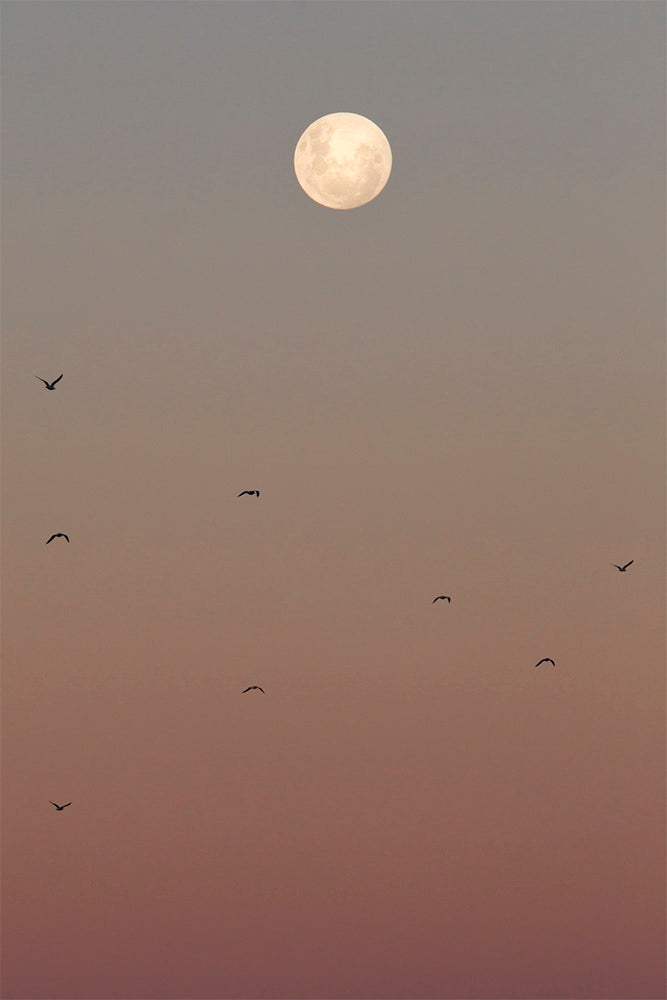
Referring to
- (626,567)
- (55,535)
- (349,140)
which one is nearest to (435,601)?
(626,567)

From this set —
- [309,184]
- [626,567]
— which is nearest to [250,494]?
[309,184]

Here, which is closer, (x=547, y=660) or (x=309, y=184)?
(x=309, y=184)

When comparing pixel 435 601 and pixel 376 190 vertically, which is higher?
pixel 376 190

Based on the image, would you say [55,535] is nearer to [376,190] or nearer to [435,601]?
[435,601]

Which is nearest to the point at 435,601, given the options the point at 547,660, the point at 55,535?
the point at 547,660

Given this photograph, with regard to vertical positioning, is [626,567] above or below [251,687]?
above

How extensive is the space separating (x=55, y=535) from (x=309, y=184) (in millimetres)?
12091

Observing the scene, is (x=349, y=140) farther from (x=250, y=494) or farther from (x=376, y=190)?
(x=250, y=494)

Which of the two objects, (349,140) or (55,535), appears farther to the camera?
(55,535)

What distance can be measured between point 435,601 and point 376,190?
1199 cm

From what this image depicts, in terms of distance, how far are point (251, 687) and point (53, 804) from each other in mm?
6682

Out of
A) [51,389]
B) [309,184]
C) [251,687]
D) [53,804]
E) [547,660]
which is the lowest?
[53,804]

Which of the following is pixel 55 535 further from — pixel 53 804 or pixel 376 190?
pixel 376 190

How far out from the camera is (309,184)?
93.1 ft
